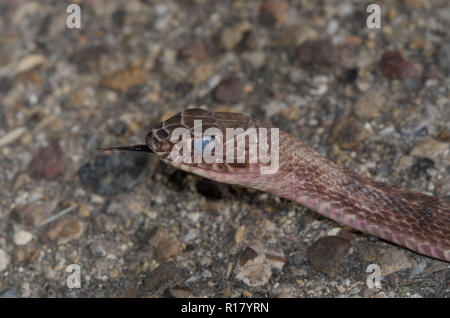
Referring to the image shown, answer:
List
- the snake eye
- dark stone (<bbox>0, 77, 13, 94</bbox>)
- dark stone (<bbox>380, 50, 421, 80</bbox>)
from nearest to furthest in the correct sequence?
the snake eye → dark stone (<bbox>380, 50, 421, 80</bbox>) → dark stone (<bbox>0, 77, 13, 94</bbox>)

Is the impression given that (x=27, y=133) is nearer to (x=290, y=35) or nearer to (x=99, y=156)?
(x=99, y=156)

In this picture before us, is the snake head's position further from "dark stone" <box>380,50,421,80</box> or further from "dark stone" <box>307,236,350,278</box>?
"dark stone" <box>380,50,421,80</box>

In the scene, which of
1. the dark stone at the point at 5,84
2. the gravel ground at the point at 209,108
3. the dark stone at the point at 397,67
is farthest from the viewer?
the dark stone at the point at 5,84

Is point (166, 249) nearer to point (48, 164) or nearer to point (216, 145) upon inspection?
point (216, 145)

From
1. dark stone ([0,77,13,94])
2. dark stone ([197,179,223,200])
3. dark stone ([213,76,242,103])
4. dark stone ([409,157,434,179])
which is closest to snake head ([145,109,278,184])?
dark stone ([197,179,223,200])

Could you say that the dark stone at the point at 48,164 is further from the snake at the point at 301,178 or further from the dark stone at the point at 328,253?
the dark stone at the point at 328,253

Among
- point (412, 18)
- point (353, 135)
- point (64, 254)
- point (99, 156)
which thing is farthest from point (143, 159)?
point (412, 18)

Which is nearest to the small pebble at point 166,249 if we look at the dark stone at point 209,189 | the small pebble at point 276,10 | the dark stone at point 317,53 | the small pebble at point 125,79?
the dark stone at point 209,189
